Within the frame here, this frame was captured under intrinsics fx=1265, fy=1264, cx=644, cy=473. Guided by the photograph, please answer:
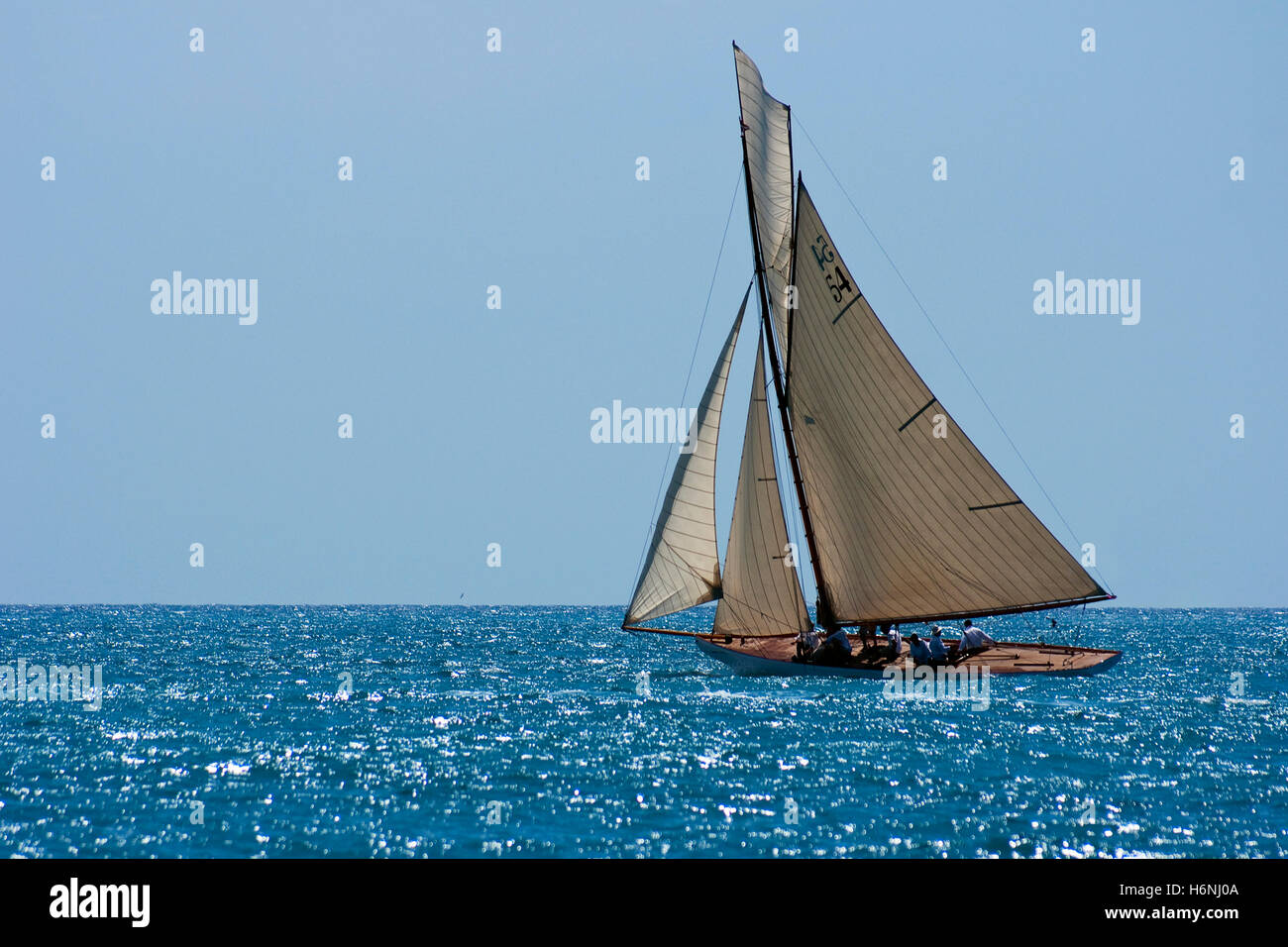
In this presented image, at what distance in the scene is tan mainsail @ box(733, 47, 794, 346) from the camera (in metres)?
41.9

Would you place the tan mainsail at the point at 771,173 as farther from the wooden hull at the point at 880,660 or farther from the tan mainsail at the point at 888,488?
the wooden hull at the point at 880,660

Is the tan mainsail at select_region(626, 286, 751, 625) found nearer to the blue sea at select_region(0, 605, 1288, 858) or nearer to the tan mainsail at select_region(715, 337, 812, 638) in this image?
the tan mainsail at select_region(715, 337, 812, 638)

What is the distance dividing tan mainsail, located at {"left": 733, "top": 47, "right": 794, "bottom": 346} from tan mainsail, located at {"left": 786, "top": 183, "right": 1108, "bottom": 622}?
3.27 feet

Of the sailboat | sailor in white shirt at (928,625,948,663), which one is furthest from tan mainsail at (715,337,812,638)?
sailor in white shirt at (928,625,948,663)

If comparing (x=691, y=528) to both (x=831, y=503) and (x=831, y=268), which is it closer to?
(x=831, y=503)

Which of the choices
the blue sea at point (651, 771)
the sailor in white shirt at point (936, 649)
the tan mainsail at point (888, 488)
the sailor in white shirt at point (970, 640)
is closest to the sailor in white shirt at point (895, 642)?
the tan mainsail at point (888, 488)

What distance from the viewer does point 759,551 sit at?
40.6m

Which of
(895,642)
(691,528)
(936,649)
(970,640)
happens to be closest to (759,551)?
(691,528)

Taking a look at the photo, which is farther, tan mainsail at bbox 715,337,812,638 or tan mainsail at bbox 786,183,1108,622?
tan mainsail at bbox 715,337,812,638

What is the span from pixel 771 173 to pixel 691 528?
40.8ft
